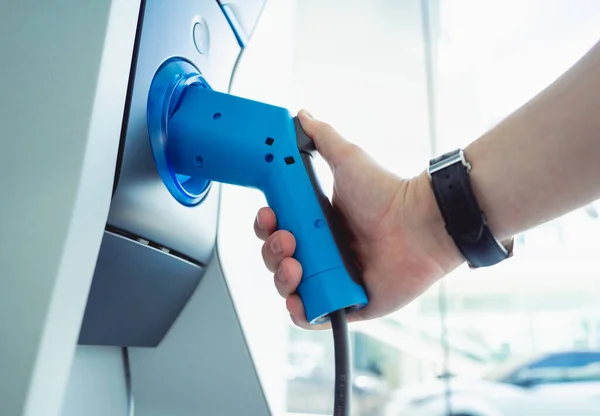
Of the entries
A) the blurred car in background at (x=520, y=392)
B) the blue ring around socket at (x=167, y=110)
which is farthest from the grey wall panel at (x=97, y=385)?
the blurred car in background at (x=520, y=392)

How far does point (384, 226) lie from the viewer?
0.54 meters

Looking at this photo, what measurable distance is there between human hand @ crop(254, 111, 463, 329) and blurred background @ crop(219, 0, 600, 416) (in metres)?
0.44

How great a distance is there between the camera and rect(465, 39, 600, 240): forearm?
41 cm

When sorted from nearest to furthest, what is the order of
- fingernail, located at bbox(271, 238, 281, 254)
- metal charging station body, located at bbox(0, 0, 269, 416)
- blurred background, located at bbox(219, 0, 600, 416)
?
metal charging station body, located at bbox(0, 0, 269, 416)
fingernail, located at bbox(271, 238, 281, 254)
blurred background, located at bbox(219, 0, 600, 416)

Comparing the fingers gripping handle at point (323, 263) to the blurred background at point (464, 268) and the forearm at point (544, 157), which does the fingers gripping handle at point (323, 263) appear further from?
the blurred background at point (464, 268)

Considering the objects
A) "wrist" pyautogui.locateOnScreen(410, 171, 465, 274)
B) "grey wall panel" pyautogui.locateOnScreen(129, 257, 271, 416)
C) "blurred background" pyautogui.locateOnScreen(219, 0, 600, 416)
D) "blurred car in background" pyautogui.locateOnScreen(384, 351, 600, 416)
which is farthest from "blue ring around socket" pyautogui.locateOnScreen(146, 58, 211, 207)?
"blurred car in background" pyautogui.locateOnScreen(384, 351, 600, 416)

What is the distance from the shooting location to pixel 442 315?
1266mm

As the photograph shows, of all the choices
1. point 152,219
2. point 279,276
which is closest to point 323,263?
point 279,276

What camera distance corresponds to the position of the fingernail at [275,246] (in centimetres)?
48

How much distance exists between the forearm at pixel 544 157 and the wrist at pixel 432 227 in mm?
51

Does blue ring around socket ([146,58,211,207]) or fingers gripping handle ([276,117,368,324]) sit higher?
blue ring around socket ([146,58,211,207])

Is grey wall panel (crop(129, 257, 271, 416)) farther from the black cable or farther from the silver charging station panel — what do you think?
the black cable

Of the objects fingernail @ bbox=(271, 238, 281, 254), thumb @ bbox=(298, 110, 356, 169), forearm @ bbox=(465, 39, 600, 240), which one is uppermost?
thumb @ bbox=(298, 110, 356, 169)

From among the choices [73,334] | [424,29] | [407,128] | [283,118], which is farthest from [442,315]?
[73,334]
